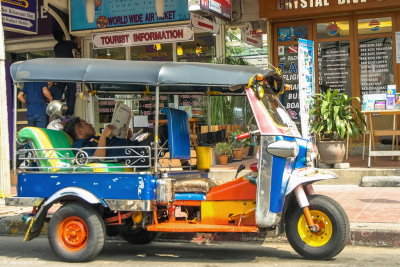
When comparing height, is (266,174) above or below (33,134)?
below

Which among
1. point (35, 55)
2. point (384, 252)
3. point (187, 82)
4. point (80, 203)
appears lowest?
point (384, 252)

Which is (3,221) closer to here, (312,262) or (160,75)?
(160,75)

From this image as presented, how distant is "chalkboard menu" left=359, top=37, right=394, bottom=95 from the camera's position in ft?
39.5

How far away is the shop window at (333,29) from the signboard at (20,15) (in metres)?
6.26

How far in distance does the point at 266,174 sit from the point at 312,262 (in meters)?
1.01

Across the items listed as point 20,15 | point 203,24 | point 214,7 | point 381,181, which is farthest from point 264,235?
point 20,15

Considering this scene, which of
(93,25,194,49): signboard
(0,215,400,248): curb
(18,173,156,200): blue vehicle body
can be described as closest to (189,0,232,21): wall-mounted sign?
(93,25,194,49): signboard

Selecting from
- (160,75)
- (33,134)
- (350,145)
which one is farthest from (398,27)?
(33,134)

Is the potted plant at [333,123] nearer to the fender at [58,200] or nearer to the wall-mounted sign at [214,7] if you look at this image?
the wall-mounted sign at [214,7]

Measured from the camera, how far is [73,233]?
614cm

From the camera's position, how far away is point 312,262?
5789 millimetres

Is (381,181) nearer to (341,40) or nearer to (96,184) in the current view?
(341,40)

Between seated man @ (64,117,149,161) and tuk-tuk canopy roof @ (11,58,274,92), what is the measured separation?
77 cm

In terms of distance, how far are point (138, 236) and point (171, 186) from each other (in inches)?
52.2
